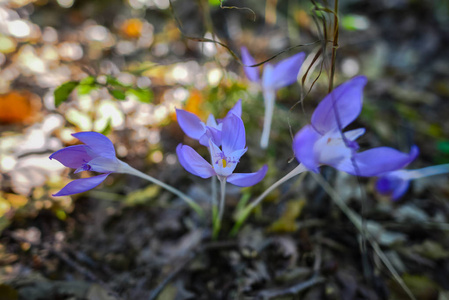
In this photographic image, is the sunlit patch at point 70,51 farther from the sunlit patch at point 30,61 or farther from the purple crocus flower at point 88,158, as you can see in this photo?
the purple crocus flower at point 88,158

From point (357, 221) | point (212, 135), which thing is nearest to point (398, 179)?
point (357, 221)

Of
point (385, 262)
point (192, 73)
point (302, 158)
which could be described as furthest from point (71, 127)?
point (385, 262)

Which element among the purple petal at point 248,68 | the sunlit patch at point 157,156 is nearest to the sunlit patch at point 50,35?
the sunlit patch at point 157,156

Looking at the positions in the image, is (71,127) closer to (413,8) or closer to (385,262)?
(385,262)

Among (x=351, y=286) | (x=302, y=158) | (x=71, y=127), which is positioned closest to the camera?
(x=302, y=158)

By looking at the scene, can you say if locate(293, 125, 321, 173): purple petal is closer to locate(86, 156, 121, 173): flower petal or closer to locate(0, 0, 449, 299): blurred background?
locate(0, 0, 449, 299): blurred background

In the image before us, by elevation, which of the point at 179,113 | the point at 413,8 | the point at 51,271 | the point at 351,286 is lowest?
the point at 351,286

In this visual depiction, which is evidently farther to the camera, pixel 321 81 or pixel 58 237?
pixel 321 81

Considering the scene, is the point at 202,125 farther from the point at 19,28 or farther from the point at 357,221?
the point at 19,28
